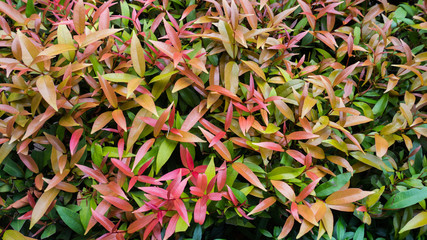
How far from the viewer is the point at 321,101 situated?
4.53ft

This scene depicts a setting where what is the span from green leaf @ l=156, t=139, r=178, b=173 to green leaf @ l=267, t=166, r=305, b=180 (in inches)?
14.5

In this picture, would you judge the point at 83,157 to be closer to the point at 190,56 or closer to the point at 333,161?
the point at 190,56

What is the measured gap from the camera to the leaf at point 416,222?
115 centimetres

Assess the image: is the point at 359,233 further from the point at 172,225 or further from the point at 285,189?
the point at 172,225

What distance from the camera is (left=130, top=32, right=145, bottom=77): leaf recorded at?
116 cm

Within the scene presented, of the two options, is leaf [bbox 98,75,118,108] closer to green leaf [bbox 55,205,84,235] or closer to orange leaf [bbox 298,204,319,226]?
green leaf [bbox 55,205,84,235]

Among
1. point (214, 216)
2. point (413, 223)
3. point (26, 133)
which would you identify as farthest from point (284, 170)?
point (26, 133)

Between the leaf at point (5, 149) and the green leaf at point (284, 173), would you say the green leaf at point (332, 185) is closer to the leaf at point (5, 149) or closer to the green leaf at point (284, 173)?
the green leaf at point (284, 173)

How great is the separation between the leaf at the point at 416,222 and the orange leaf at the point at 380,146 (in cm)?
25

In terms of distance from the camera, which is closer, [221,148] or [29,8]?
[221,148]

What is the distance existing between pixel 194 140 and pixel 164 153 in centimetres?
12

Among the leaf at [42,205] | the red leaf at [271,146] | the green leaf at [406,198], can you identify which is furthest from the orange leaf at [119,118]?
the green leaf at [406,198]

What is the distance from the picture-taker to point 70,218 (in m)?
1.15

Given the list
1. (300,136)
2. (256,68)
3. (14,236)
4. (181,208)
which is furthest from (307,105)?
(14,236)
